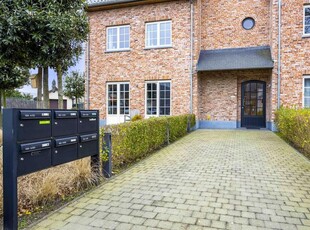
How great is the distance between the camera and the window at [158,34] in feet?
43.8

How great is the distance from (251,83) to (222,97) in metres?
1.62

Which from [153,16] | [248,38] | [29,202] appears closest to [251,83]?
[248,38]

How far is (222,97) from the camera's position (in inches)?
529

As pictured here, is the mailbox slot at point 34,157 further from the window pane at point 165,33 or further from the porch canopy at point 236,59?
the window pane at point 165,33

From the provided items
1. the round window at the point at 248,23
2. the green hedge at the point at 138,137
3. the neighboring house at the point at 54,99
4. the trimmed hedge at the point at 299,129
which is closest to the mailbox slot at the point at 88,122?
the green hedge at the point at 138,137

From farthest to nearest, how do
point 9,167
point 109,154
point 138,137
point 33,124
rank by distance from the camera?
1. point 138,137
2. point 109,154
3. point 33,124
4. point 9,167

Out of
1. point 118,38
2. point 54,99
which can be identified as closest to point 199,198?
point 118,38

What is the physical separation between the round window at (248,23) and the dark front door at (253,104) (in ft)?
9.58

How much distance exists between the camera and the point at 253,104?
1330cm

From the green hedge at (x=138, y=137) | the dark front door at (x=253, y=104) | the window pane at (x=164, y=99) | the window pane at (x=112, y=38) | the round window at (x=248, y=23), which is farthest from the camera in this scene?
the window pane at (x=112, y=38)

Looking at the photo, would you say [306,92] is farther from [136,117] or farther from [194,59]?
[136,117]

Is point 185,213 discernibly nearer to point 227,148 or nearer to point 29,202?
point 29,202

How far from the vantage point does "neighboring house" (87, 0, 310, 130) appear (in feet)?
41.7

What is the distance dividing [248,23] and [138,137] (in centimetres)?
1047
